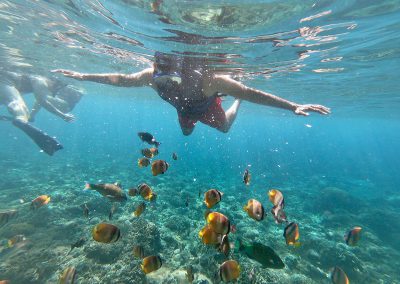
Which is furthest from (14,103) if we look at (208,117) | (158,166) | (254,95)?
(254,95)

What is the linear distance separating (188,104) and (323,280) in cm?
912

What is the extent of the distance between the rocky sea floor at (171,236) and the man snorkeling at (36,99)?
405 cm

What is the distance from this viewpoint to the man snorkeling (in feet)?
41.7

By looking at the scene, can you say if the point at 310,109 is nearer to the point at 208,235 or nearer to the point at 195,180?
the point at 208,235

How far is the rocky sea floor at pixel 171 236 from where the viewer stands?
863 cm

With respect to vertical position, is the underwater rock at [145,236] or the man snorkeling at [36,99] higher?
the man snorkeling at [36,99]

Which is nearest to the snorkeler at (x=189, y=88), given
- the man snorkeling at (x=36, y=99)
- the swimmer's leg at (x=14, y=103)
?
the man snorkeling at (x=36, y=99)

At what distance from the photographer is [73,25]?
14859 mm

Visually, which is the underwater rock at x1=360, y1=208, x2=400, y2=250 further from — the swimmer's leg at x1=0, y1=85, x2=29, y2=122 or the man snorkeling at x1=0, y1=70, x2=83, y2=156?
the swimmer's leg at x1=0, y1=85, x2=29, y2=122

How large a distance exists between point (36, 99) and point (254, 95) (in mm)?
20062

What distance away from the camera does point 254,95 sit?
709 cm

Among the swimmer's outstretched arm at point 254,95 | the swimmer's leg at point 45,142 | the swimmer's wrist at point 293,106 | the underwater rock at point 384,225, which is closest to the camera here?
the swimmer's outstretched arm at point 254,95

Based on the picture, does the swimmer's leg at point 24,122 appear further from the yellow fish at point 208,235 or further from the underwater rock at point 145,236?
the yellow fish at point 208,235

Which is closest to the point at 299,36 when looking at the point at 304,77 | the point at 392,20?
the point at 392,20
